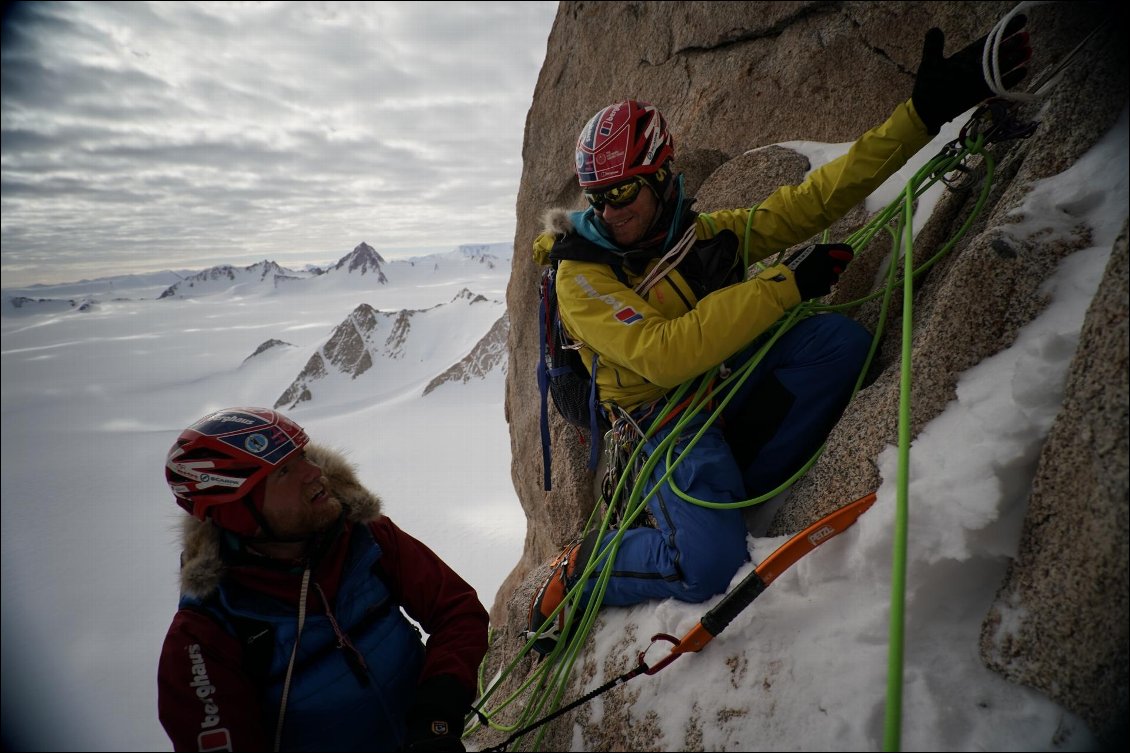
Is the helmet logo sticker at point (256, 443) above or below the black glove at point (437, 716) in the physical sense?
above

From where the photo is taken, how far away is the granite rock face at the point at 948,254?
50.4 inches

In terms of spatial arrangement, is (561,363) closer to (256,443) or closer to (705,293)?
(705,293)

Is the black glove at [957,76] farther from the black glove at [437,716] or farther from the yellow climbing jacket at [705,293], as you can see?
the black glove at [437,716]

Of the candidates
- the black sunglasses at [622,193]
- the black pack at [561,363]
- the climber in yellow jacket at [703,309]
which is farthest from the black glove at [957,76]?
the black pack at [561,363]

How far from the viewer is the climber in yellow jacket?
226 cm

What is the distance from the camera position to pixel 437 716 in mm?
2139

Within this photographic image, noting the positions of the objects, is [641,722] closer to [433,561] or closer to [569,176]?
[433,561]

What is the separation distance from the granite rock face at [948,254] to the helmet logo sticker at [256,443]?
6.47ft

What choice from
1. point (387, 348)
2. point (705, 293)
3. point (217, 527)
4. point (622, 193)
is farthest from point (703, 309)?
point (387, 348)

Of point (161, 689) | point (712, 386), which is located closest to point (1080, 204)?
point (712, 386)

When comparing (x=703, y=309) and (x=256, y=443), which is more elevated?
(x=703, y=309)

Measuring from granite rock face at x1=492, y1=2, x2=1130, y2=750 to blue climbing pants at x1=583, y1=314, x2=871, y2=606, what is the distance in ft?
0.72

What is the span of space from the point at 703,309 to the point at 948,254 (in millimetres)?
1240

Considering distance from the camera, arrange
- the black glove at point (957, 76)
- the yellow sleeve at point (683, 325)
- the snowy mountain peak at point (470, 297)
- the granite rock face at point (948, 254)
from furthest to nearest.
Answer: the snowy mountain peak at point (470, 297), the yellow sleeve at point (683, 325), the black glove at point (957, 76), the granite rock face at point (948, 254)
